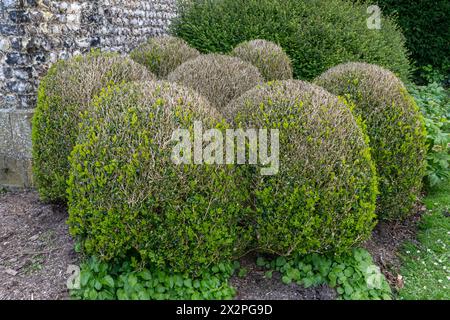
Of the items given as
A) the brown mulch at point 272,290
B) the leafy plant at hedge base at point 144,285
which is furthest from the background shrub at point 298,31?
the leafy plant at hedge base at point 144,285

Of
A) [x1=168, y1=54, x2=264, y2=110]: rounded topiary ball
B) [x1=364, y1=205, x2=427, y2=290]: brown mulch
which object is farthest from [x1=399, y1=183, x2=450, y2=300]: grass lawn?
[x1=168, y1=54, x2=264, y2=110]: rounded topiary ball

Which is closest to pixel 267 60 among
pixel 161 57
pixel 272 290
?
pixel 161 57

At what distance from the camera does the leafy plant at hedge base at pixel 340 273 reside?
3584 mm

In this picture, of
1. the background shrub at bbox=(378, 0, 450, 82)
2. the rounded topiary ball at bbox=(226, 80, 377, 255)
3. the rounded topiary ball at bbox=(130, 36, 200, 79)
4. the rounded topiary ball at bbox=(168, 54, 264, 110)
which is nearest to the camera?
the rounded topiary ball at bbox=(226, 80, 377, 255)

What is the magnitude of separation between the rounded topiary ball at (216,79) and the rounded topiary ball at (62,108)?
0.71 metres

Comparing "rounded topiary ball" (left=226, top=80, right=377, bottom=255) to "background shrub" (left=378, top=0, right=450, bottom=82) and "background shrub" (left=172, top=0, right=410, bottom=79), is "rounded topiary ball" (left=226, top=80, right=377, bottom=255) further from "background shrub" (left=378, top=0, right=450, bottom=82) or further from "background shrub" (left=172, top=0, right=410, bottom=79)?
"background shrub" (left=378, top=0, right=450, bottom=82)

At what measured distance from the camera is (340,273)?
3639 mm

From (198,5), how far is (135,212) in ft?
21.4

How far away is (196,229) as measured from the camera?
3258mm

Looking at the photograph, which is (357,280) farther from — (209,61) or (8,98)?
(8,98)

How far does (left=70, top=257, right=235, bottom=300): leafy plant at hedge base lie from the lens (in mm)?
3391

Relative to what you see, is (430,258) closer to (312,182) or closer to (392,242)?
(392,242)

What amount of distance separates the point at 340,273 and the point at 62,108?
109 inches

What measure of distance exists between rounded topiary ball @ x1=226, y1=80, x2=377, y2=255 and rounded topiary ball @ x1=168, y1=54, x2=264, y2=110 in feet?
5.00
